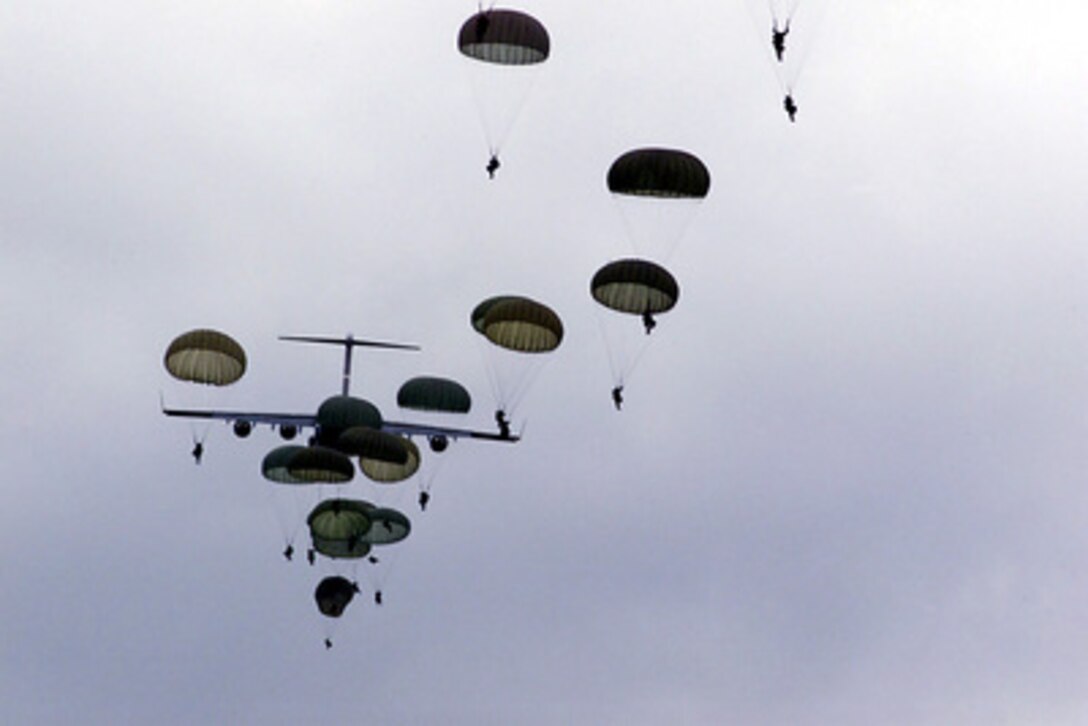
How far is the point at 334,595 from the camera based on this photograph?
284ft

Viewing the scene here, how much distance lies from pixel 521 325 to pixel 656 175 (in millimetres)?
8671

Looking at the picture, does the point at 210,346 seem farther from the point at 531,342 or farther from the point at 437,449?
the point at 437,449

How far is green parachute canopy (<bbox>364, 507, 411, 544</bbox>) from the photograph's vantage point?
287 feet

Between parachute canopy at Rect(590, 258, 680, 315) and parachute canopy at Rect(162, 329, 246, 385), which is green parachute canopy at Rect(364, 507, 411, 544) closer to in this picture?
parachute canopy at Rect(162, 329, 246, 385)

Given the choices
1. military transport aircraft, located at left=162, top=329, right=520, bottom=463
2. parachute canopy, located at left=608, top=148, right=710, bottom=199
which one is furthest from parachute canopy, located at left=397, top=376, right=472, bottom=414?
parachute canopy, located at left=608, top=148, right=710, bottom=199

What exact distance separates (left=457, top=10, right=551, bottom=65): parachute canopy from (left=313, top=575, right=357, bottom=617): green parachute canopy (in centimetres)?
2382

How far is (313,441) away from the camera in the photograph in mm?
91250

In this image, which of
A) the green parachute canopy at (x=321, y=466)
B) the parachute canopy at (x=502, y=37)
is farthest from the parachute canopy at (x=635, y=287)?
the green parachute canopy at (x=321, y=466)

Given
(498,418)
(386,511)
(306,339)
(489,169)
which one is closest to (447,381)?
(386,511)

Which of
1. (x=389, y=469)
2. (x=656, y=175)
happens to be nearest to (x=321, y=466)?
(x=389, y=469)

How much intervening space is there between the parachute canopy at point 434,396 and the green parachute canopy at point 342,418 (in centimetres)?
145

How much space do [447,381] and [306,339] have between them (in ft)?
108

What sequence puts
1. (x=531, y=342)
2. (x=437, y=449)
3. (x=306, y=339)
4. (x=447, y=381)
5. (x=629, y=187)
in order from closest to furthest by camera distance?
1. (x=629, y=187)
2. (x=531, y=342)
3. (x=447, y=381)
4. (x=437, y=449)
5. (x=306, y=339)

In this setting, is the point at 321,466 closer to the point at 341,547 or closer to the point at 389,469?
the point at 341,547
